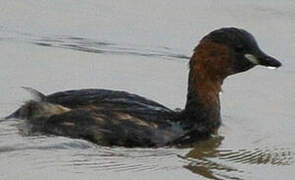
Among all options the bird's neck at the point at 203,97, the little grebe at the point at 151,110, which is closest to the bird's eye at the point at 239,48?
the little grebe at the point at 151,110

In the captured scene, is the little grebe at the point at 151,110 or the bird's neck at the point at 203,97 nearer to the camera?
the little grebe at the point at 151,110

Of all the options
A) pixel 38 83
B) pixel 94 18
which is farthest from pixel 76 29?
pixel 38 83

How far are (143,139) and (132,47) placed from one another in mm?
3410

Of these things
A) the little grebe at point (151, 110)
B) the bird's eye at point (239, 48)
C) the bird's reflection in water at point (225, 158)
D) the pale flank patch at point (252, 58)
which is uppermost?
the bird's eye at point (239, 48)

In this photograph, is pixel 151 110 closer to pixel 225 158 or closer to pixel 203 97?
pixel 203 97

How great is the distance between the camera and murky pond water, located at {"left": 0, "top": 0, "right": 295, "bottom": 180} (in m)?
10.4

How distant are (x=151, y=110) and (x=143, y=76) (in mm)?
1778

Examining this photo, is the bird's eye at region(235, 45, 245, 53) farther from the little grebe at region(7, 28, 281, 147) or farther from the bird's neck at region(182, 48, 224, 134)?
the bird's neck at region(182, 48, 224, 134)

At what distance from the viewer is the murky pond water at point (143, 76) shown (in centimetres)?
1035

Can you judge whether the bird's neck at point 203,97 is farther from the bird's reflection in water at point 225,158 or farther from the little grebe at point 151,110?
the bird's reflection in water at point 225,158

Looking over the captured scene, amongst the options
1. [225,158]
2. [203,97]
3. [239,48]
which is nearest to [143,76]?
[203,97]

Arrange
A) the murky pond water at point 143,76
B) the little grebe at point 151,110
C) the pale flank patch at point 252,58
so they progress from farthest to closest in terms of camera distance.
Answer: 1. the pale flank patch at point 252,58
2. the little grebe at point 151,110
3. the murky pond water at point 143,76

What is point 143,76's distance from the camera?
12.9 meters

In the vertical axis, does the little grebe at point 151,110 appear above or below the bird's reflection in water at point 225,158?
above
